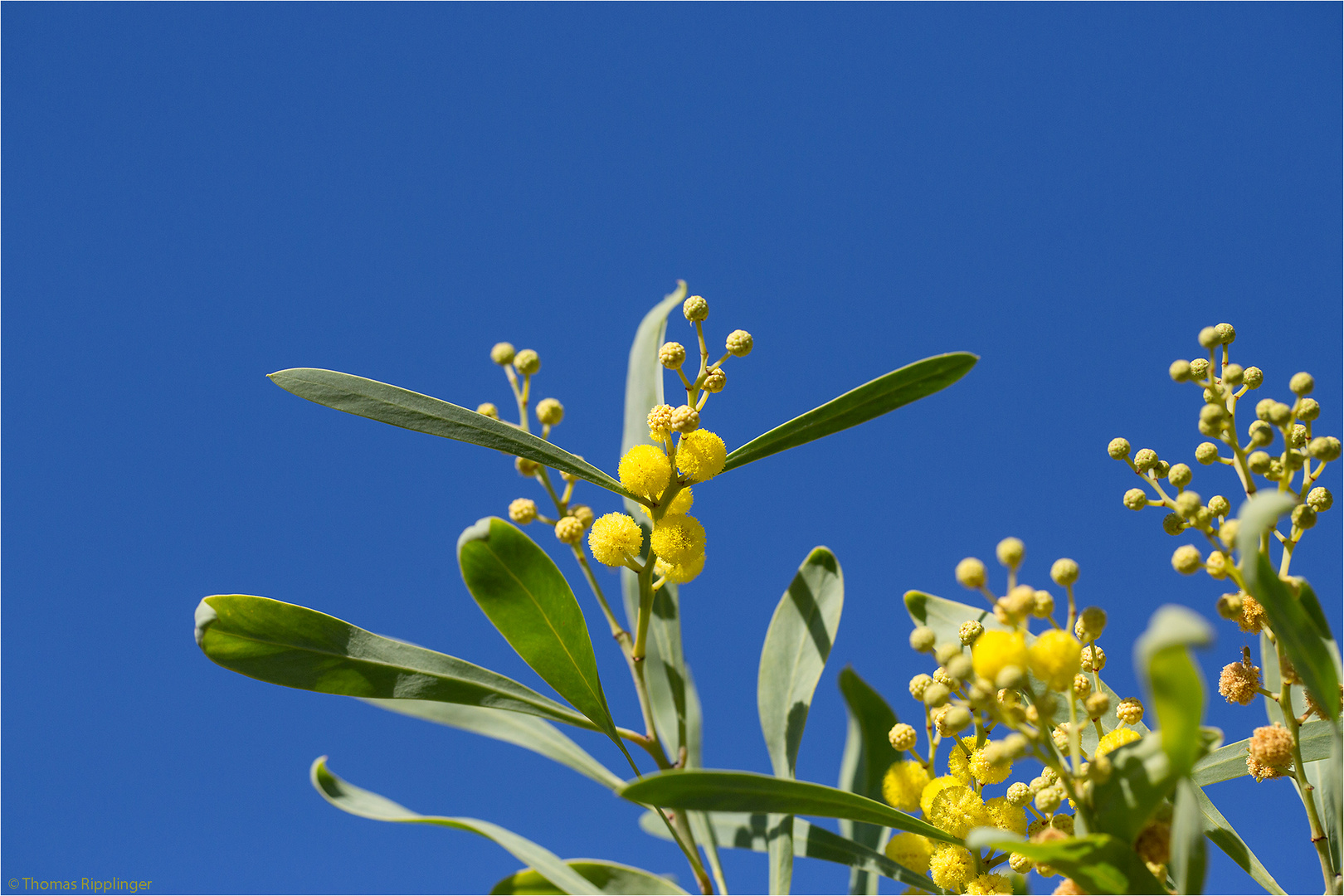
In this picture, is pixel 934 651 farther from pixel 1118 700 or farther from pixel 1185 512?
pixel 1118 700

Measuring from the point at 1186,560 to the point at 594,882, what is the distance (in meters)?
1.02

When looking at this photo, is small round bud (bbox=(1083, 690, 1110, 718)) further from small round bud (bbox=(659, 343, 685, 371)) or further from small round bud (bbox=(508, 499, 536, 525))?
small round bud (bbox=(508, 499, 536, 525))

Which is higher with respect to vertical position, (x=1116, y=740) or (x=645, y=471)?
(x=645, y=471)

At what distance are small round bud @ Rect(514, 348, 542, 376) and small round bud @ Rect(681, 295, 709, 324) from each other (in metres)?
0.37

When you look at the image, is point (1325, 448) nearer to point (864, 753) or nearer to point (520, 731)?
point (864, 753)

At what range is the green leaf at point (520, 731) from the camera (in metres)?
1.67

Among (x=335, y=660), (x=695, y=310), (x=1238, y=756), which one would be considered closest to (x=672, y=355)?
→ (x=695, y=310)

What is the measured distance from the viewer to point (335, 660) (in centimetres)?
133

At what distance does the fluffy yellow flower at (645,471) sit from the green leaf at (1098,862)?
621 millimetres

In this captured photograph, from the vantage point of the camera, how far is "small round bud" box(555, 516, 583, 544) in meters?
1.50

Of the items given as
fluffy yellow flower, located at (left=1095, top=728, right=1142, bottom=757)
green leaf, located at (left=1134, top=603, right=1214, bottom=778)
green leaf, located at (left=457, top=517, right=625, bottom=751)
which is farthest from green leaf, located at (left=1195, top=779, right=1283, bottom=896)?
green leaf, located at (left=457, top=517, right=625, bottom=751)

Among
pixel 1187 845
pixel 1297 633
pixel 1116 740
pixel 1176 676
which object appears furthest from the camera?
pixel 1116 740

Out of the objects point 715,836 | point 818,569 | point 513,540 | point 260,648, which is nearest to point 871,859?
point 715,836

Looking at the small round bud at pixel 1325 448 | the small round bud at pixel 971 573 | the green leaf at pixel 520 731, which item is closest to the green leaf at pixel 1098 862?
the small round bud at pixel 971 573
